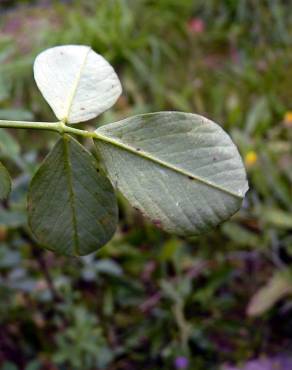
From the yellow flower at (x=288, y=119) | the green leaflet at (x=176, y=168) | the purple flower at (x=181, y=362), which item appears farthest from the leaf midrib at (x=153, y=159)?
the yellow flower at (x=288, y=119)

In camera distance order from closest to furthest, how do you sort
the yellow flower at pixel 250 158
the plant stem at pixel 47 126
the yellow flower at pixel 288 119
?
the plant stem at pixel 47 126 < the yellow flower at pixel 250 158 < the yellow flower at pixel 288 119

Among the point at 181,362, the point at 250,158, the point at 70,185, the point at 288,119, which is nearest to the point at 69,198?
the point at 70,185

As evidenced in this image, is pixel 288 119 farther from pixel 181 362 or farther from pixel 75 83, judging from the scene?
pixel 75 83

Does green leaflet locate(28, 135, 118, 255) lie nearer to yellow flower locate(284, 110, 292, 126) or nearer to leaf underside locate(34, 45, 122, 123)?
leaf underside locate(34, 45, 122, 123)

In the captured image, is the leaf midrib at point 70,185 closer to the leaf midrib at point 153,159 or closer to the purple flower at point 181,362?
the leaf midrib at point 153,159

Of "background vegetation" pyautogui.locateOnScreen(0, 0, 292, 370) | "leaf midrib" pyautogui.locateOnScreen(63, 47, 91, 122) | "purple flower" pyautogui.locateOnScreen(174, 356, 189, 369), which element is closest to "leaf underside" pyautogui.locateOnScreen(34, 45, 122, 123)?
"leaf midrib" pyautogui.locateOnScreen(63, 47, 91, 122)
